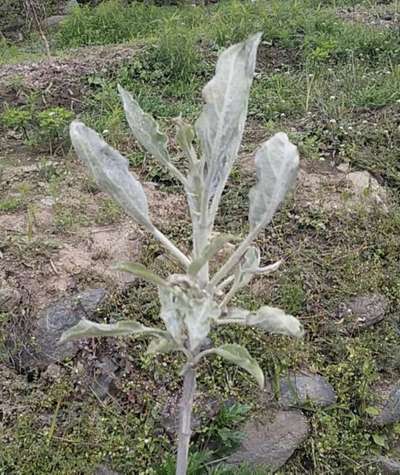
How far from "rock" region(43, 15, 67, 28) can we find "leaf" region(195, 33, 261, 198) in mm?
5896

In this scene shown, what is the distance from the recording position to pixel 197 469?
2.16 metres

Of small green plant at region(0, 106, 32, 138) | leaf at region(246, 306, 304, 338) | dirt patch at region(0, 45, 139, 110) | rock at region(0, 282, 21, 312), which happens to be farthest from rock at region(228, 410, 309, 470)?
dirt patch at region(0, 45, 139, 110)

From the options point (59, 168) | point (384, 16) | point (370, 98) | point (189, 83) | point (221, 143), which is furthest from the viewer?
point (384, 16)

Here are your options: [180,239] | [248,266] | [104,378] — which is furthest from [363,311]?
[248,266]

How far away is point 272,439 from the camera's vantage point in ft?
7.79

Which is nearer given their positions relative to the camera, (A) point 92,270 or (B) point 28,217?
(A) point 92,270

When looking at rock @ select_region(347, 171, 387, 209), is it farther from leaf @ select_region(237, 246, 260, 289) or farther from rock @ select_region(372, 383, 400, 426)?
leaf @ select_region(237, 246, 260, 289)

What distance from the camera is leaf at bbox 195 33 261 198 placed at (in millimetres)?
1348

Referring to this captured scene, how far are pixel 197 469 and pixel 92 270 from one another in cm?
88

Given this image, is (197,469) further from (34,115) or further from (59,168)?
(34,115)

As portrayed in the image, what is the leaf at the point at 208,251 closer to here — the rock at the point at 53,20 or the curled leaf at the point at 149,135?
the curled leaf at the point at 149,135

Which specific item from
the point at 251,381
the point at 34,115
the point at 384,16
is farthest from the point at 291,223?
the point at 384,16

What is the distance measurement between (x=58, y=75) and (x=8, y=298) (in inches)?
88.2

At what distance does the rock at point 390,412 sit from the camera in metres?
2.52
